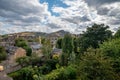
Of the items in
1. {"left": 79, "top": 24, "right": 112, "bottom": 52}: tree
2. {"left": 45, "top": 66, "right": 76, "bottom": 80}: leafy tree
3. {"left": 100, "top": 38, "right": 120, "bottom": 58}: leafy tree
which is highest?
{"left": 79, "top": 24, "right": 112, "bottom": 52}: tree

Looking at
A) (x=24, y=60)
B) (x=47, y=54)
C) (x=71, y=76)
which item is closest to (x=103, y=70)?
(x=71, y=76)

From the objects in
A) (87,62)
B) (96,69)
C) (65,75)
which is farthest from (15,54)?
(96,69)

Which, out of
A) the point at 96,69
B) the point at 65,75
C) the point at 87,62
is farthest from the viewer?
the point at 65,75

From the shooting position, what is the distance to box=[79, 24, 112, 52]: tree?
157 feet

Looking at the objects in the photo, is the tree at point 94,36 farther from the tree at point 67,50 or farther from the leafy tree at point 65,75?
the leafy tree at point 65,75

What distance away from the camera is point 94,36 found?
162ft

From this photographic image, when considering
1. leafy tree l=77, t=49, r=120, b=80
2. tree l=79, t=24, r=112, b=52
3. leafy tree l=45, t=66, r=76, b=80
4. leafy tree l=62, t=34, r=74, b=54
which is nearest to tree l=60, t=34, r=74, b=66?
leafy tree l=62, t=34, r=74, b=54

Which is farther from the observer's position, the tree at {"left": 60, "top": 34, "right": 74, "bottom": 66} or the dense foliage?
the tree at {"left": 60, "top": 34, "right": 74, "bottom": 66}

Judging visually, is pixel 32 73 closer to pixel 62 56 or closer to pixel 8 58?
pixel 62 56

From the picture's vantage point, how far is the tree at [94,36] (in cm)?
4791

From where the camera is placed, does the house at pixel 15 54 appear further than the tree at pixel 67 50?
Yes

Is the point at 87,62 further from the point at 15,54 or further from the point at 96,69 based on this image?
the point at 15,54

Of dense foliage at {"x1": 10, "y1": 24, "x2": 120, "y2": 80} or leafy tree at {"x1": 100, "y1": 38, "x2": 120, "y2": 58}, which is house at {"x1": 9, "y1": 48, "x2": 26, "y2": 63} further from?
leafy tree at {"x1": 100, "y1": 38, "x2": 120, "y2": 58}

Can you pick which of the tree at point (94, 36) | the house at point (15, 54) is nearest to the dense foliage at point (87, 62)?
the tree at point (94, 36)
